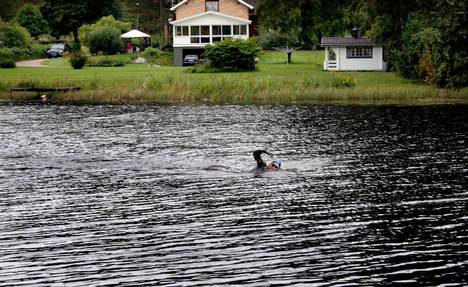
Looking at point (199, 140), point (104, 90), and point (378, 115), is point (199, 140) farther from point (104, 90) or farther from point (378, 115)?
point (104, 90)

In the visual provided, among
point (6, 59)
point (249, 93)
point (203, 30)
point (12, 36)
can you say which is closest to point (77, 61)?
point (6, 59)

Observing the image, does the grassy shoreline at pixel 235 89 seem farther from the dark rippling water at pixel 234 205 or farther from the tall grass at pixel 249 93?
the dark rippling water at pixel 234 205

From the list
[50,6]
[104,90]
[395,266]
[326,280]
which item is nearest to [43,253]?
[326,280]

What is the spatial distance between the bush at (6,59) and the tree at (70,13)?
79.0 ft

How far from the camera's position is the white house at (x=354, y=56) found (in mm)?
87938

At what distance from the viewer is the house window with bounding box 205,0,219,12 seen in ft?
362

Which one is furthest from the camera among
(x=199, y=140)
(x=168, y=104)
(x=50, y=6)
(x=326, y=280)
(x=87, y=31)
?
(x=50, y=6)

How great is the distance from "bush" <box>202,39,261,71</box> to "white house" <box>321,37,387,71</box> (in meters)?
7.63

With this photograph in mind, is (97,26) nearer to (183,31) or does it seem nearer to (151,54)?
(151,54)

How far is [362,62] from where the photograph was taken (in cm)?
8844

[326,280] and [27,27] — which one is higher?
[27,27]

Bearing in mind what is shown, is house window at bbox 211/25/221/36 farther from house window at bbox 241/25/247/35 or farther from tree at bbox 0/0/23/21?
tree at bbox 0/0/23/21

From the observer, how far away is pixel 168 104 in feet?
230

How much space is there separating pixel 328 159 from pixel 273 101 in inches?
1200
